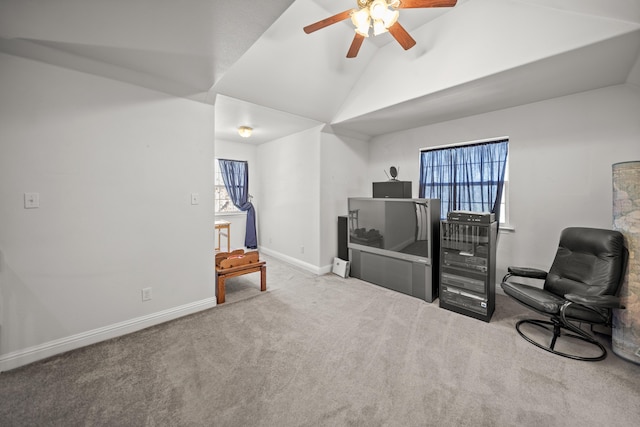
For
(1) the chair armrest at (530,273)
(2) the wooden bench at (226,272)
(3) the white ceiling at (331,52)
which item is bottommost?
(2) the wooden bench at (226,272)

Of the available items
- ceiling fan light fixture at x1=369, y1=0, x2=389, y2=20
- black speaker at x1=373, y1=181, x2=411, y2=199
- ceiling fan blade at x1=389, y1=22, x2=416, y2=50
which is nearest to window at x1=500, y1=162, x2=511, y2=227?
black speaker at x1=373, y1=181, x2=411, y2=199

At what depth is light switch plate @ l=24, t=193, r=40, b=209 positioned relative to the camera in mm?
1909

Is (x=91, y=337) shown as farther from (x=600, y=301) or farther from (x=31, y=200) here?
(x=600, y=301)

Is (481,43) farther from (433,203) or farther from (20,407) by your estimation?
(20,407)

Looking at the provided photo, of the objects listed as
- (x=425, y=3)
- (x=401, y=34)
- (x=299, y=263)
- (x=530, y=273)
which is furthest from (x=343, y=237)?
(x=425, y=3)

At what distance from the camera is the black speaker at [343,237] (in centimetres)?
412

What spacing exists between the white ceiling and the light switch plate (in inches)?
41.4

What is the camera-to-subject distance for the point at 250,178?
5668 mm

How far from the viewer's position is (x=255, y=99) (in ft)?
10.0

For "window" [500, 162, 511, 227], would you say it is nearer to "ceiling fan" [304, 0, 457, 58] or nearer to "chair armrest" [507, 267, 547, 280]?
"chair armrest" [507, 267, 547, 280]

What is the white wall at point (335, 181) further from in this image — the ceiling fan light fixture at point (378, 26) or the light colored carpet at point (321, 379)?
the ceiling fan light fixture at point (378, 26)

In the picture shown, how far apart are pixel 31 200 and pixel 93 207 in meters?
0.36

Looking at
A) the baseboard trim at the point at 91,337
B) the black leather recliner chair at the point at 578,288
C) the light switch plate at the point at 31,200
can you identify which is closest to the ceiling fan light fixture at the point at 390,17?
the black leather recliner chair at the point at 578,288

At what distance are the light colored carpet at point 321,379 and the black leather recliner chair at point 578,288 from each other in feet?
0.80
